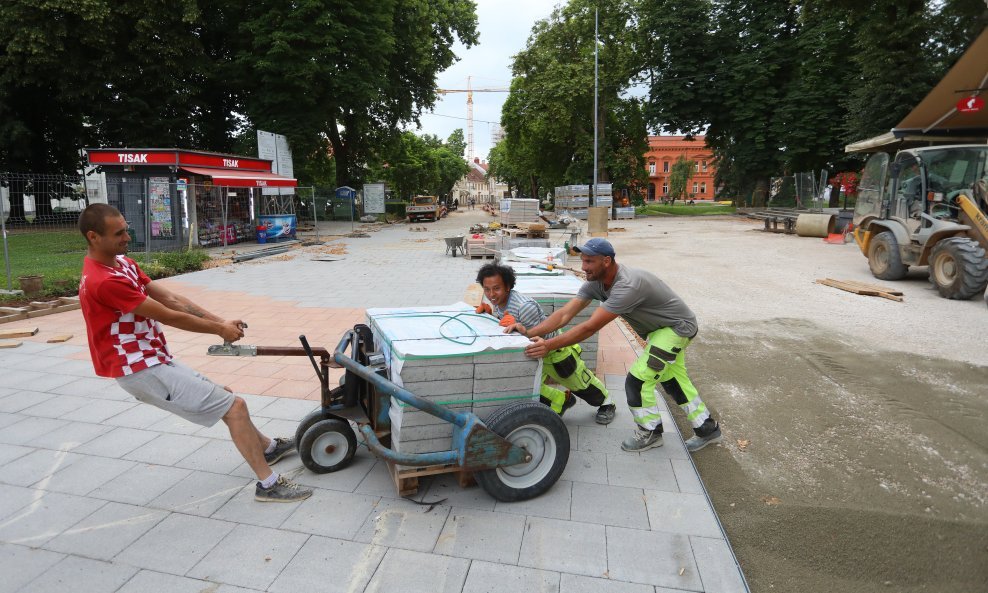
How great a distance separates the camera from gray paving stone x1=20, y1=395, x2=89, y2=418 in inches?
194

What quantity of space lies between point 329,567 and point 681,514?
1.99m

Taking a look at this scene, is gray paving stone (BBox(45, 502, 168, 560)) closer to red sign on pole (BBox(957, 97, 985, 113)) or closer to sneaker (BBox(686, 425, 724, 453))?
sneaker (BBox(686, 425, 724, 453))

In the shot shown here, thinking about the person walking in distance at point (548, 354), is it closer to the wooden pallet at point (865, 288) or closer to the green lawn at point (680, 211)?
the wooden pallet at point (865, 288)

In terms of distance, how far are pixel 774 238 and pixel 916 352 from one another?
A: 15.9m

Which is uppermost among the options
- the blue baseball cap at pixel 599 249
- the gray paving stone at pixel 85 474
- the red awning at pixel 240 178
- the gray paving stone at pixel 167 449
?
the red awning at pixel 240 178

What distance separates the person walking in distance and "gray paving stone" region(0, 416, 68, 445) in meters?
3.54

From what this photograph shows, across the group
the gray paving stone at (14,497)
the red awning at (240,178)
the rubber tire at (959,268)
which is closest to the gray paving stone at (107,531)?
the gray paving stone at (14,497)

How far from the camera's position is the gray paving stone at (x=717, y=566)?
280 centimetres

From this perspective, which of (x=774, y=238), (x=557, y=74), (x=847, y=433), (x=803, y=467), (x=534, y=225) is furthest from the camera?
(x=557, y=74)

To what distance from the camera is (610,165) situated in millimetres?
40750

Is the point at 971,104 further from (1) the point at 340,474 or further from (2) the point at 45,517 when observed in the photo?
(2) the point at 45,517

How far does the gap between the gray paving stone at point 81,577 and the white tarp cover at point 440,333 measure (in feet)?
5.47

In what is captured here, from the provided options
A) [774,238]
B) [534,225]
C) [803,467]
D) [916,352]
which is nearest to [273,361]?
[803,467]

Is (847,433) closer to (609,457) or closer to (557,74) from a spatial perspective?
(609,457)
